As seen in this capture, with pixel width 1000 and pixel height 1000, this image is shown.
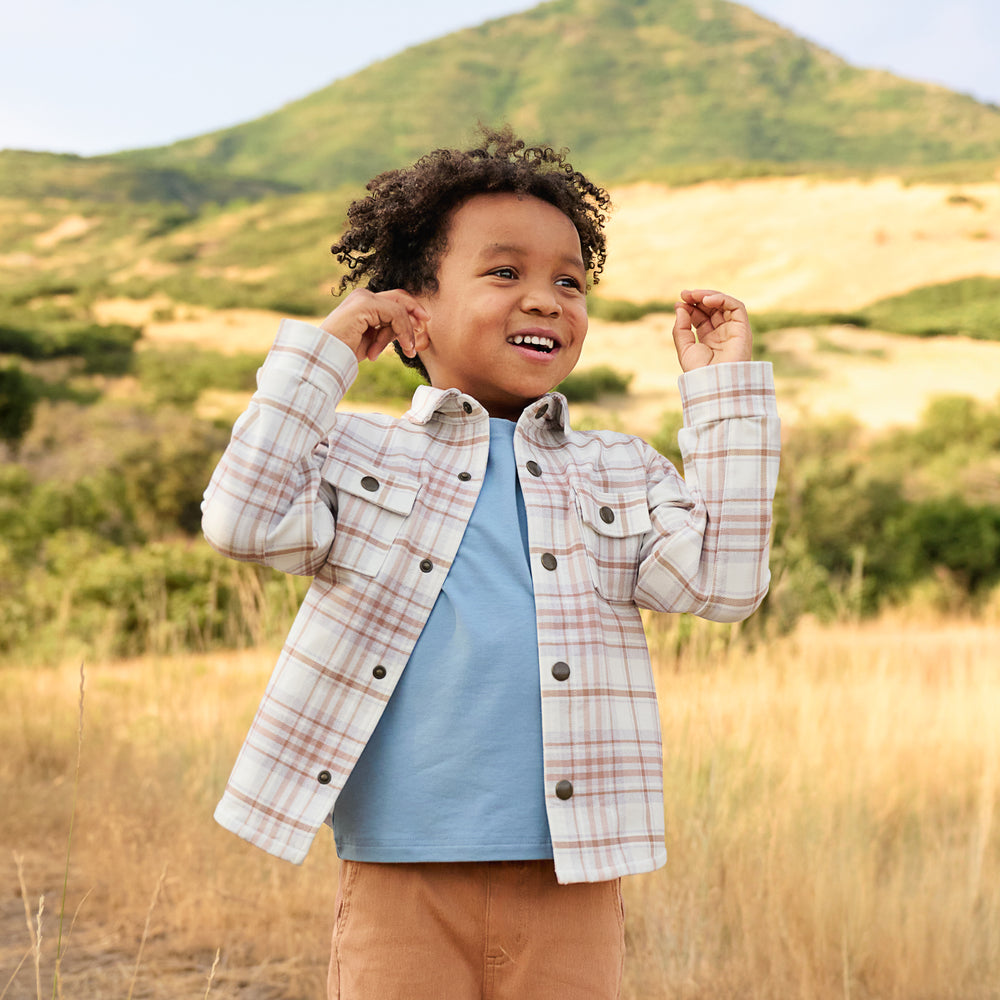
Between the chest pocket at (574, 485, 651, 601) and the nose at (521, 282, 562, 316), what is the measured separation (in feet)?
0.81

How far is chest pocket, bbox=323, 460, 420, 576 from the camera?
4.22 feet

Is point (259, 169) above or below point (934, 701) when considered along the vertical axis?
above

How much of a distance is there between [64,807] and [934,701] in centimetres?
378

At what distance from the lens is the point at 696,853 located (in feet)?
8.86

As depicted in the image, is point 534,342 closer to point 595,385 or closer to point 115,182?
point 595,385

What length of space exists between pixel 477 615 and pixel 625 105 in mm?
42130

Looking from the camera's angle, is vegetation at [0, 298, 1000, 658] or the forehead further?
vegetation at [0, 298, 1000, 658]

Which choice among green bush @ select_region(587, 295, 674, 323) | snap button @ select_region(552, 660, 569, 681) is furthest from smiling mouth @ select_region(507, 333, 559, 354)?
green bush @ select_region(587, 295, 674, 323)

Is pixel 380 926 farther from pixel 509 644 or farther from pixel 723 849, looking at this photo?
pixel 723 849

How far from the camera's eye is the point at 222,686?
464 centimetres

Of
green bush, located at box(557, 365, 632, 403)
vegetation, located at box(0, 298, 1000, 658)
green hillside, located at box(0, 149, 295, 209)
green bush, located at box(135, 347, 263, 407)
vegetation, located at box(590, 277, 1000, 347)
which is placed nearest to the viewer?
vegetation, located at box(0, 298, 1000, 658)

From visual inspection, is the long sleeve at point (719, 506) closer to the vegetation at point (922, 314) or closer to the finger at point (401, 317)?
the finger at point (401, 317)

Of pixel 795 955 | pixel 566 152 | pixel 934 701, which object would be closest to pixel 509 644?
pixel 566 152

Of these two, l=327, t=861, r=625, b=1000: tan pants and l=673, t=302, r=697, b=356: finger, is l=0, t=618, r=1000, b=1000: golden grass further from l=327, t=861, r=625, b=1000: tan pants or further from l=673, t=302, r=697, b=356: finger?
l=673, t=302, r=697, b=356: finger
